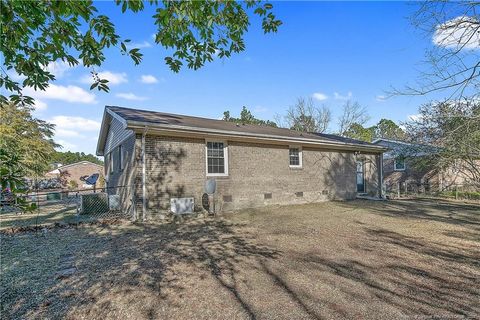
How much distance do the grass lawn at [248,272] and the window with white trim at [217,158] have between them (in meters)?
A: 3.27

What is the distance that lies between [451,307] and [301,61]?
11.8 meters

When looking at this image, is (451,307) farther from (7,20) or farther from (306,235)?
(7,20)

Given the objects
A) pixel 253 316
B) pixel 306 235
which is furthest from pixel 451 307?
pixel 306 235

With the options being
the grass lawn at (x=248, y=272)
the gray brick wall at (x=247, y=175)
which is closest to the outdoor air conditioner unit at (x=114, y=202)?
the gray brick wall at (x=247, y=175)

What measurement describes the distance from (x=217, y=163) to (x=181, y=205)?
87.0 inches

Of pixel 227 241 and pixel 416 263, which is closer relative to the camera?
pixel 416 263

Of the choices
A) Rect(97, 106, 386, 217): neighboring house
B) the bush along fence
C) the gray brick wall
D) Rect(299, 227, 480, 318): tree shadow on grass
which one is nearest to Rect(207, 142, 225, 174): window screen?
Rect(97, 106, 386, 217): neighboring house

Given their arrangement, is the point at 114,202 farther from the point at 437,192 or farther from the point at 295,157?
the point at 437,192

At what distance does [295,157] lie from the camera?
1319cm

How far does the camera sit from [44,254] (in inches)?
221

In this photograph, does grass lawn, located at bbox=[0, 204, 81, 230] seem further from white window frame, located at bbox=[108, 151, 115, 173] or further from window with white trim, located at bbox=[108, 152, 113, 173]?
window with white trim, located at bbox=[108, 152, 113, 173]

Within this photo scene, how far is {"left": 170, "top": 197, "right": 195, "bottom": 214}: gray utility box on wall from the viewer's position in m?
9.41

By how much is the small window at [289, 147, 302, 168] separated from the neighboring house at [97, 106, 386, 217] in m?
0.05

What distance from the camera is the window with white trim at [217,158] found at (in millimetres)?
10570
